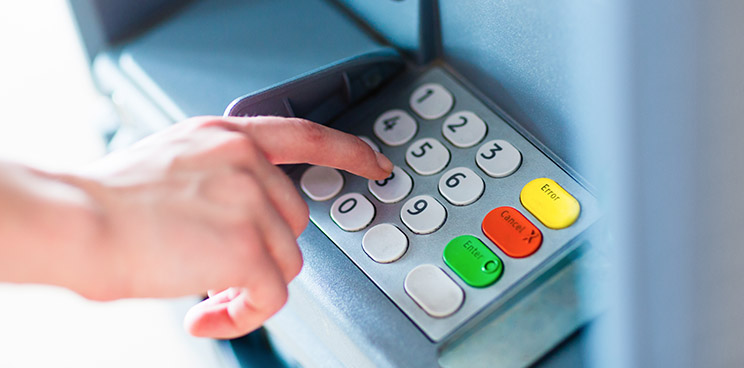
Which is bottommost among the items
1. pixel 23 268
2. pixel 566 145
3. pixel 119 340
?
pixel 119 340

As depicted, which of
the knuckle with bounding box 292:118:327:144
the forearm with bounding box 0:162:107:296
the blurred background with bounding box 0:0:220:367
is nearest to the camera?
the forearm with bounding box 0:162:107:296

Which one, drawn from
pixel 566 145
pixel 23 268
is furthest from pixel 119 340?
pixel 566 145

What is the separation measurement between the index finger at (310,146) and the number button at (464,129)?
54 millimetres

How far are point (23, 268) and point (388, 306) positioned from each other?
23cm

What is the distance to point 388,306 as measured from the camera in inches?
20.5

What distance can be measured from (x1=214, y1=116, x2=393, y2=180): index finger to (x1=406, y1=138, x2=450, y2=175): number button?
20 millimetres

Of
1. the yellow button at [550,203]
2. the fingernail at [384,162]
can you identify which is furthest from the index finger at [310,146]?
the yellow button at [550,203]

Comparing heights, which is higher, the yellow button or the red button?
the yellow button

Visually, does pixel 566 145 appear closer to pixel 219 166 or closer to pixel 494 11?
pixel 494 11

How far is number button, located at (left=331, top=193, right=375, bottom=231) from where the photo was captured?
1.86ft

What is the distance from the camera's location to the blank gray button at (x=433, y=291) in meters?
0.50

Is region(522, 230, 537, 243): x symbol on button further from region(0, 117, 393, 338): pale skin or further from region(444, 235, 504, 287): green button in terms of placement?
region(0, 117, 393, 338): pale skin

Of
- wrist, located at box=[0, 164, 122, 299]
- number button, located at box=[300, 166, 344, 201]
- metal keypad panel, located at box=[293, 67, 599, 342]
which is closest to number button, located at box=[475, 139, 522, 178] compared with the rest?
metal keypad panel, located at box=[293, 67, 599, 342]

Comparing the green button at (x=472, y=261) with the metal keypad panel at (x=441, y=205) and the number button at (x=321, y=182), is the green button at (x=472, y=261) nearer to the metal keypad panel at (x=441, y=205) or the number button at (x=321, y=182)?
the metal keypad panel at (x=441, y=205)
